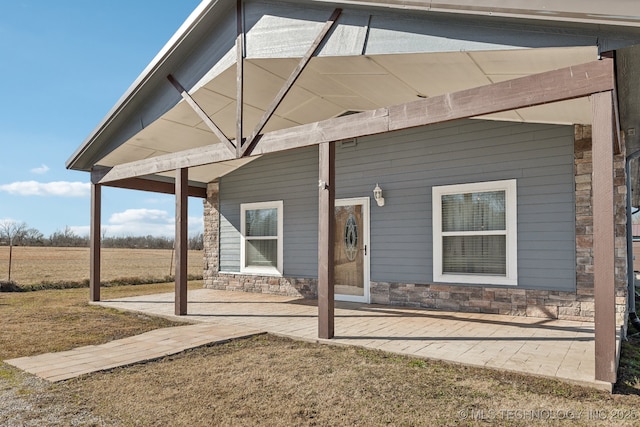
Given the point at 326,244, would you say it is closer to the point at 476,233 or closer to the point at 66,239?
the point at 476,233

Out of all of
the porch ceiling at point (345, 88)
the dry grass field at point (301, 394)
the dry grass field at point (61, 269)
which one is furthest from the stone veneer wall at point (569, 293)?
the dry grass field at point (61, 269)

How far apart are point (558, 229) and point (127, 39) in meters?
8.87

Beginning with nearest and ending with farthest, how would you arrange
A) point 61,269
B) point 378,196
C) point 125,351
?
point 125,351
point 378,196
point 61,269

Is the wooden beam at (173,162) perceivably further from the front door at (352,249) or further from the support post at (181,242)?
the front door at (352,249)

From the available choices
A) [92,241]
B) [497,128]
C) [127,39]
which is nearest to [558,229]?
[497,128]

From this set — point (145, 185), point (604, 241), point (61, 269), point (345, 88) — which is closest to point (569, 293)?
point (604, 241)

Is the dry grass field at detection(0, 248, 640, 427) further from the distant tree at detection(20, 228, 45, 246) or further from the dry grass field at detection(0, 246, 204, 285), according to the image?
the distant tree at detection(20, 228, 45, 246)

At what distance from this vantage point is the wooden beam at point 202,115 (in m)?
5.15

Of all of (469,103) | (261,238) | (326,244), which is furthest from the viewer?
(261,238)

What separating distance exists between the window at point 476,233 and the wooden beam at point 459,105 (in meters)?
2.51

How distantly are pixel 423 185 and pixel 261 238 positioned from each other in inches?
147

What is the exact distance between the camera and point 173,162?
5.95 metres

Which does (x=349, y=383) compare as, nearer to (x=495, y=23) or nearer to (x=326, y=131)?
(x=326, y=131)

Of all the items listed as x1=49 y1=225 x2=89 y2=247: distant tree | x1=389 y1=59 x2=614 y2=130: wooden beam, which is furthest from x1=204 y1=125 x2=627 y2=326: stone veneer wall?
x1=49 y1=225 x2=89 y2=247: distant tree
